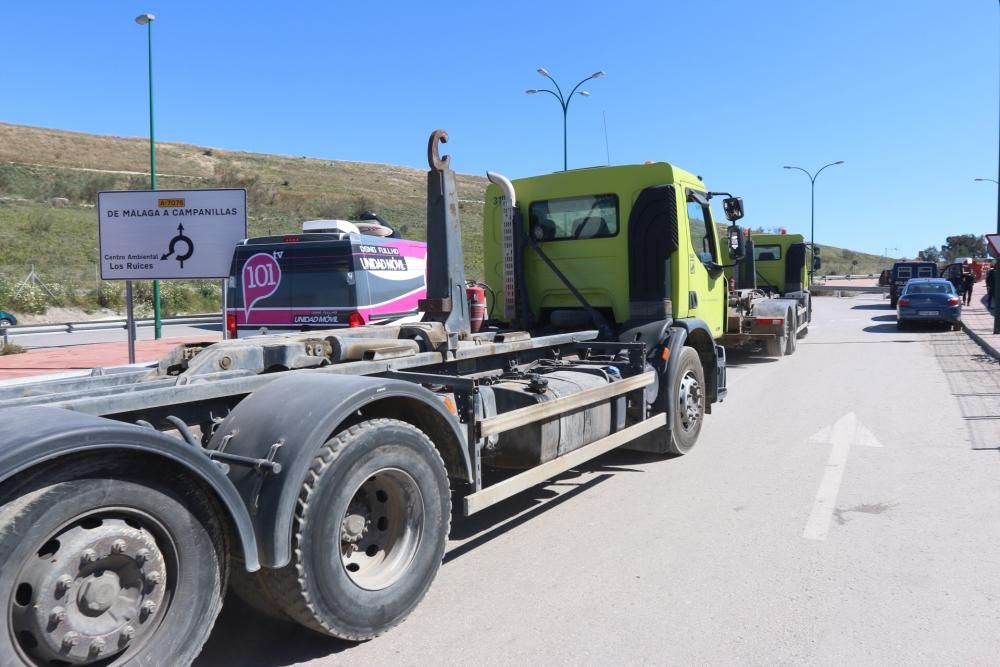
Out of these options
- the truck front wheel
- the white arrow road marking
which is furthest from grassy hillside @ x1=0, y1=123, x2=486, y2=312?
the white arrow road marking

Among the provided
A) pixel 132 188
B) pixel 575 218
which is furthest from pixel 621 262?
pixel 132 188

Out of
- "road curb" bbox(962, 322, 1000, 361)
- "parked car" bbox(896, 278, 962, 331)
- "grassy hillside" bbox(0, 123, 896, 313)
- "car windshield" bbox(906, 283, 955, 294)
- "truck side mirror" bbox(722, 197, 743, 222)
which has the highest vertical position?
"grassy hillside" bbox(0, 123, 896, 313)

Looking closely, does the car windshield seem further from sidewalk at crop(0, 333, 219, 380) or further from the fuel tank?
the fuel tank

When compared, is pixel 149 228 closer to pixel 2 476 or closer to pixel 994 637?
pixel 2 476

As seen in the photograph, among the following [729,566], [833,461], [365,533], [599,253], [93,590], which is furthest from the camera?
[599,253]

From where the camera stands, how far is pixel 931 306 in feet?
69.7

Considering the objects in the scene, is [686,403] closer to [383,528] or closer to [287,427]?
[383,528]

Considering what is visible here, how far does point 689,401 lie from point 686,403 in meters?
0.10

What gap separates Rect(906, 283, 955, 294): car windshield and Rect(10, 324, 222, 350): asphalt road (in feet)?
64.3

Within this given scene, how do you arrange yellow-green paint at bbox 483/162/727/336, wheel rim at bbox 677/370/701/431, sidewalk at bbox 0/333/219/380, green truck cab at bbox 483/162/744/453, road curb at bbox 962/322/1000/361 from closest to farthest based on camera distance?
green truck cab at bbox 483/162/744/453 → yellow-green paint at bbox 483/162/727/336 → wheel rim at bbox 677/370/701/431 → sidewalk at bbox 0/333/219/380 → road curb at bbox 962/322/1000/361

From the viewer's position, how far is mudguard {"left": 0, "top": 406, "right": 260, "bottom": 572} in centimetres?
232

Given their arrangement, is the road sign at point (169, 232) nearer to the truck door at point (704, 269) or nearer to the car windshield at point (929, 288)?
the truck door at point (704, 269)

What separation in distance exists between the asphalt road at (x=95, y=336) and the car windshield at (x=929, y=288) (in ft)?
64.3

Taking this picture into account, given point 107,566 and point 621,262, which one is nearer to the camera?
point 107,566
